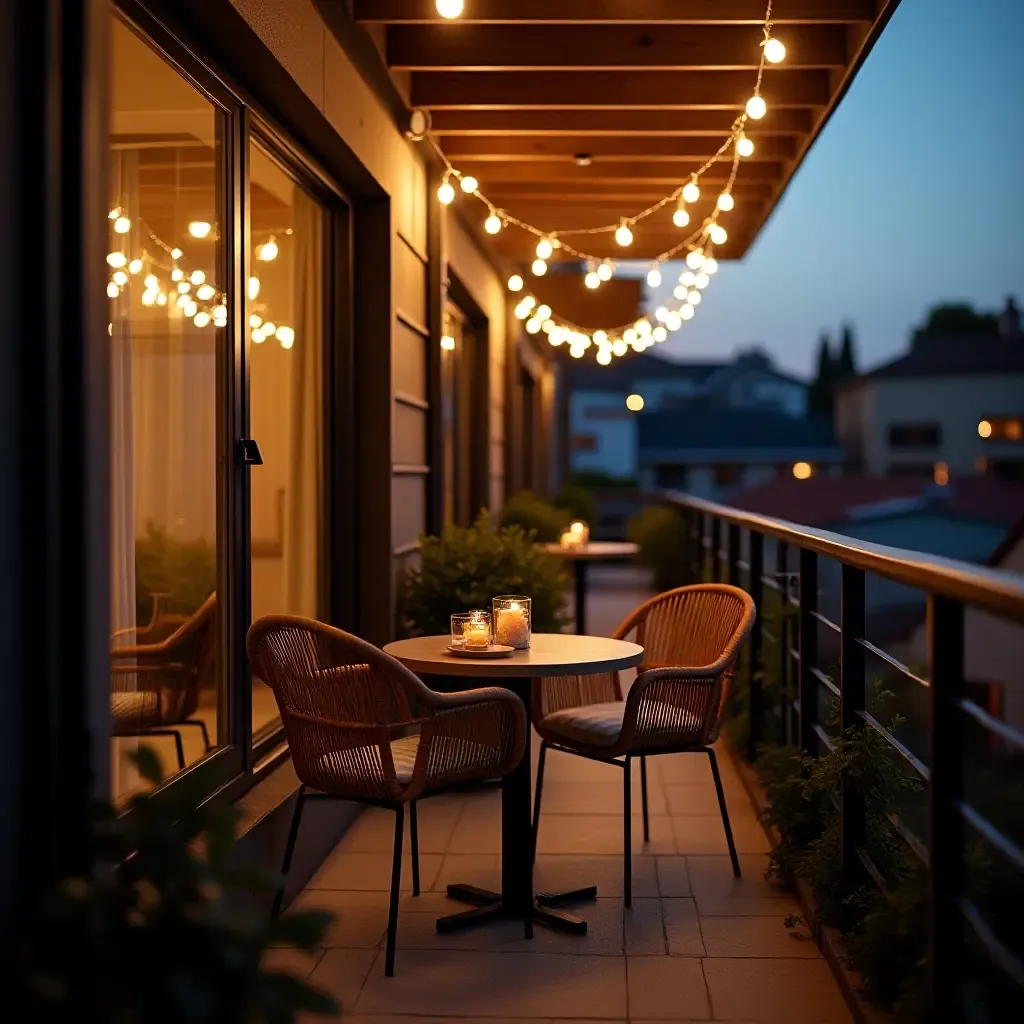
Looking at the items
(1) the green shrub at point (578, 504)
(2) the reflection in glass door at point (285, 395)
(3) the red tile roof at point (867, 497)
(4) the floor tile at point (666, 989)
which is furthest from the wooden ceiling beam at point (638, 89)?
(3) the red tile roof at point (867, 497)

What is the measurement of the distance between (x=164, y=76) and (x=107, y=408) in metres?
1.37

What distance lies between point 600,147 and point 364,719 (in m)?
3.60

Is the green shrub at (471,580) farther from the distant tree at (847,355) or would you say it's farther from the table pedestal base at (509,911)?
the distant tree at (847,355)

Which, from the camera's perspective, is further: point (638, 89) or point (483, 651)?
point (638, 89)

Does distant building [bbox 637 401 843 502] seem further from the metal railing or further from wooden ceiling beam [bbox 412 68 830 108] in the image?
the metal railing

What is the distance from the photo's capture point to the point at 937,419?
147 ft

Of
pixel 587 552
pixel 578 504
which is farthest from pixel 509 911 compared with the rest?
pixel 578 504

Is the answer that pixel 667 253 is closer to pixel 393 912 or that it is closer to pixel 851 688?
pixel 851 688

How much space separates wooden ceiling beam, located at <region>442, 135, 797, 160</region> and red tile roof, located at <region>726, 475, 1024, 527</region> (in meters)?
19.6

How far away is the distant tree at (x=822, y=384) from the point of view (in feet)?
220

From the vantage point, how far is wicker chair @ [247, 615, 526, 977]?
9.73ft

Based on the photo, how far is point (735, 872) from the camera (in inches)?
146

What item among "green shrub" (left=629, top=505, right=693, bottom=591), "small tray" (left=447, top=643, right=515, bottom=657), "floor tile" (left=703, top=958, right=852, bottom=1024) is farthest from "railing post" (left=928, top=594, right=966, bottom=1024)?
"green shrub" (left=629, top=505, right=693, bottom=591)

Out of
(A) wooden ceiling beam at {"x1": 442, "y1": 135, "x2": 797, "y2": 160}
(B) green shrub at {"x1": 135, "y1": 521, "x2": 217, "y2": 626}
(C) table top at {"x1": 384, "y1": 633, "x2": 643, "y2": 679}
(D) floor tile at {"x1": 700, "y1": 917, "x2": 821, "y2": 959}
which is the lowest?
(D) floor tile at {"x1": 700, "y1": 917, "x2": 821, "y2": 959}
